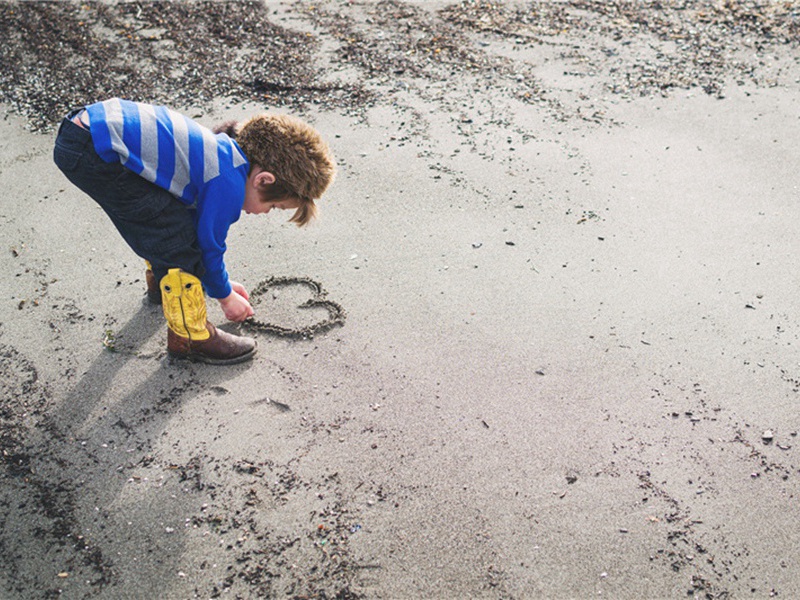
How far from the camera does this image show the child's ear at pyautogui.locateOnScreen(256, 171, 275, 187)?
9.58 feet

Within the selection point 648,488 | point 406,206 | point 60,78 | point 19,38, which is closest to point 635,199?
point 406,206

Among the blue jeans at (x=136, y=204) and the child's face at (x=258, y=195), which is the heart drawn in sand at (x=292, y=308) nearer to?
the blue jeans at (x=136, y=204)

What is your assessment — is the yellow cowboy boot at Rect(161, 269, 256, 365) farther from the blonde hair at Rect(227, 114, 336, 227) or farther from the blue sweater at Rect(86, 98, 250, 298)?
the blonde hair at Rect(227, 114, 336, 227)

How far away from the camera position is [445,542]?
260 cm

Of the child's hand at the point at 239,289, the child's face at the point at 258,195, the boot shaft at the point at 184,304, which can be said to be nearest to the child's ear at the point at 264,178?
the child's face at the point at 258,195

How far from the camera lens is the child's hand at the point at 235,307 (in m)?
3.28

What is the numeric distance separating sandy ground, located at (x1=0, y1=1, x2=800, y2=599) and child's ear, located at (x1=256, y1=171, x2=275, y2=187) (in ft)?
2.97

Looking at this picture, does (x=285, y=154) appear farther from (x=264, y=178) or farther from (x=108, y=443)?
(x=108, y=443)

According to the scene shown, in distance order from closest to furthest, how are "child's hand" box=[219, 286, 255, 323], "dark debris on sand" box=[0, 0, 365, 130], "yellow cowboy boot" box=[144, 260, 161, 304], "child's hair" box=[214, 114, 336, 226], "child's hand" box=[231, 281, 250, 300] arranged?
"child's hair" box=[214, 114, 336, 226]
"child's hand" box=[219, 286, 255, 323]
"child's hand" box=[231, 281, 250, 300]
"yellow cowboy boot" box=[144, 260, 161, 304]
"dark debris on sand" box=[0, 0, 365, 130]

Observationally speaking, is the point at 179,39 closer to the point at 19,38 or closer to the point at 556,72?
the point at 19,38

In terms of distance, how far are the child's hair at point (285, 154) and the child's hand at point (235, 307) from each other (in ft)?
1.74

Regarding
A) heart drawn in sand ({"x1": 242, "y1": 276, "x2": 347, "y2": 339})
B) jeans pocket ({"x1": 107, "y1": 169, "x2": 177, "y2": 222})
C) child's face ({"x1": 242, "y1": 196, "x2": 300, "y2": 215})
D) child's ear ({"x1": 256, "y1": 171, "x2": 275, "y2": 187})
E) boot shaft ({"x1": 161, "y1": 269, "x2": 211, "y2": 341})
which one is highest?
child's ear ({"x1": 256, "y1": 171, "x2": 275, "y2": 187})

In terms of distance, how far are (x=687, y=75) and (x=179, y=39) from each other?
172 inches

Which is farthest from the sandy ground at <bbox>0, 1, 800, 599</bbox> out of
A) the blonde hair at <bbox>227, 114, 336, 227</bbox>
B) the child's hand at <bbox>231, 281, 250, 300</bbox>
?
the blonde hair at <bbox>227, 114, 336, 227</bbox>
